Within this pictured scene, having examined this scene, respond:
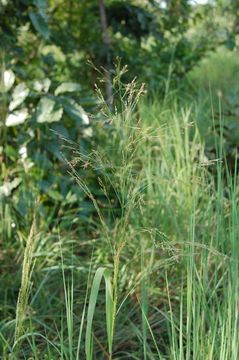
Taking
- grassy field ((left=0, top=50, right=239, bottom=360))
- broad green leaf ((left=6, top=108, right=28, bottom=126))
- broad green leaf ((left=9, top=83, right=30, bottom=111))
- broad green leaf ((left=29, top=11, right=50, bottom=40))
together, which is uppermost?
broad green leaf ((left=29, top=11, right=50, bottom=40))

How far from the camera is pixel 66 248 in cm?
224

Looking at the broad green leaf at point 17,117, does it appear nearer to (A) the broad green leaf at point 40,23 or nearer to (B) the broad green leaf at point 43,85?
(B) the broad green leaf at point 43,85

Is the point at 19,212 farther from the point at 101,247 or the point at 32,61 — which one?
the point at 32,61

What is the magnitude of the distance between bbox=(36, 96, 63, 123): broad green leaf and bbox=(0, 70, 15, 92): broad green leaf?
160mm

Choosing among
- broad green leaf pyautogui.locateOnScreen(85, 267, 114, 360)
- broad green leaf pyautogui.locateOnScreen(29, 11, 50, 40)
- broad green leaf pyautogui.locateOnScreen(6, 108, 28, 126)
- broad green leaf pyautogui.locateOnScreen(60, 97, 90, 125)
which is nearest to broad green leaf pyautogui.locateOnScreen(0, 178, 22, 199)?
broad green leaf pyautogui.locateOnScreen(6, 108, 28, 126)

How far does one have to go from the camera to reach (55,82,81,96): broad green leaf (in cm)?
233

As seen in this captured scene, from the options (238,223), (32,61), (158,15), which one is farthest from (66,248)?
(158,15)

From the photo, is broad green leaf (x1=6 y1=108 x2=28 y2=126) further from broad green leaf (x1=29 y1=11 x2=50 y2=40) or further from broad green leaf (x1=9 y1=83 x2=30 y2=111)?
broad green leaf (x1=29 y1=11 x2=50 y2=40)

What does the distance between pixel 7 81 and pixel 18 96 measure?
0.09 metres

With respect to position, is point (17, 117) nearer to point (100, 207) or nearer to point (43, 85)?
point (43, 85)

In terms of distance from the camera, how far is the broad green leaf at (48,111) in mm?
2299

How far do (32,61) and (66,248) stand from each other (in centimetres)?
132

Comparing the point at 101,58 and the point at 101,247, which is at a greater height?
the point at 101,58

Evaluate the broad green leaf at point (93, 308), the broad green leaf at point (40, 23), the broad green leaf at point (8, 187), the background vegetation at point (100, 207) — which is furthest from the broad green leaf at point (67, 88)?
the broad green leaf at point (93, 308)
